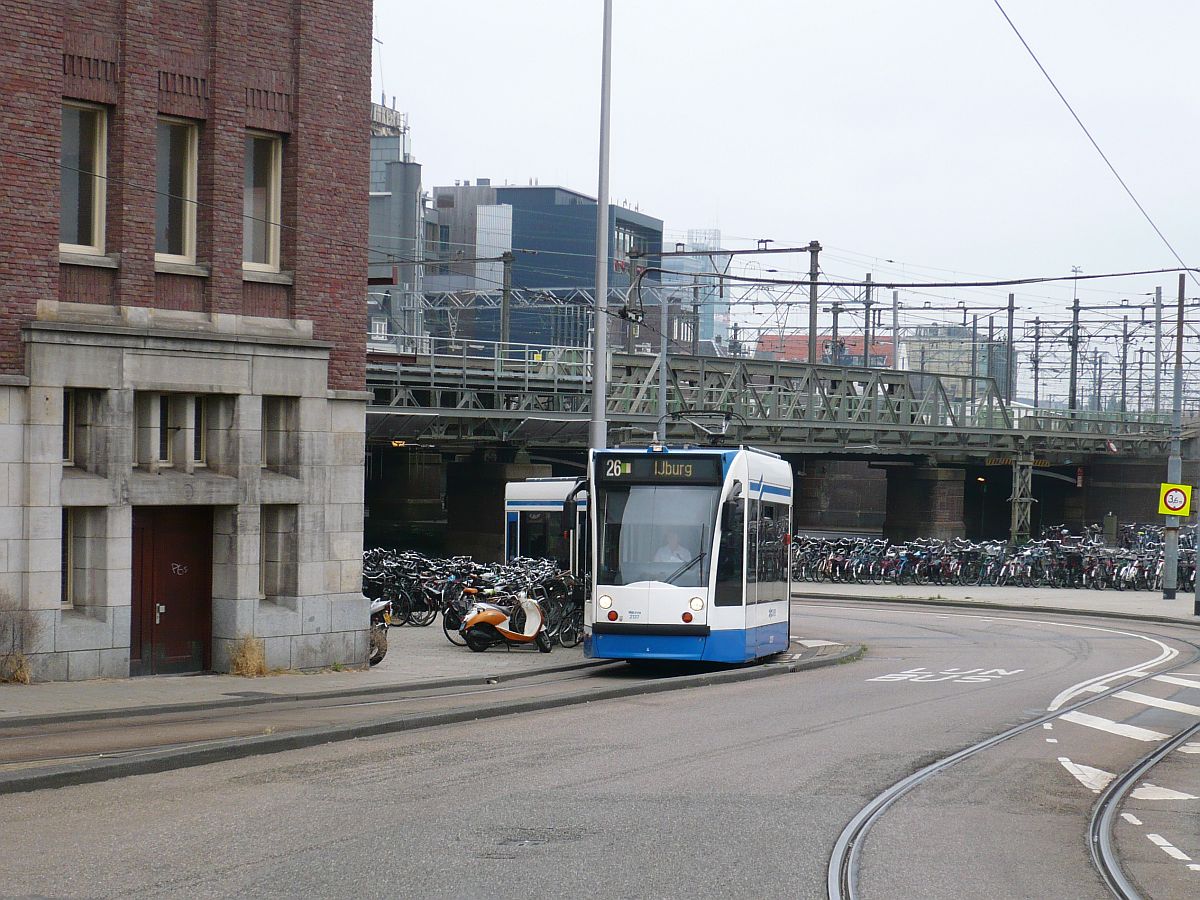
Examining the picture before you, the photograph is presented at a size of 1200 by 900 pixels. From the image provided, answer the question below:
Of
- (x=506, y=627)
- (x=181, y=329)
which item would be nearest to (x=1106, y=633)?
(x=506, y=627)

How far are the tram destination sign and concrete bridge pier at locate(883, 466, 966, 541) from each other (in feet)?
128

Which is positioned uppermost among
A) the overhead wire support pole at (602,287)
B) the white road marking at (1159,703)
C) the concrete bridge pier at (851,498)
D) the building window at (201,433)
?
the overhead wire support pole at (602,287)

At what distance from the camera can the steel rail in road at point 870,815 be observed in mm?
8148

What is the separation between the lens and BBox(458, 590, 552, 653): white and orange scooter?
22.1m

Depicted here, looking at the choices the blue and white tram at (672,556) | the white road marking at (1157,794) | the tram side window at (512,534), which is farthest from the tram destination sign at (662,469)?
the tram side window at (512,534)

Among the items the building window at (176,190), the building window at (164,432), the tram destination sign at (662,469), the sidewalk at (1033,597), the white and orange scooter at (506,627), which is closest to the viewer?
the building window at (164,432)

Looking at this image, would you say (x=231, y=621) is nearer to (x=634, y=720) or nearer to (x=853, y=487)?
(x=634, y=720)

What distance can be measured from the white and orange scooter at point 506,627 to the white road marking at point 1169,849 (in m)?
13.0

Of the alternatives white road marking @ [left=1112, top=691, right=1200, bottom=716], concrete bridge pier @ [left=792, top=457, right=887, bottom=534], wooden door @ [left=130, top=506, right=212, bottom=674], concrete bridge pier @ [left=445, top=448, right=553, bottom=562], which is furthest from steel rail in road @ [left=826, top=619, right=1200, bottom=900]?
concrete bridge pier @ [left=792, top=457, right=887, bottom=534]

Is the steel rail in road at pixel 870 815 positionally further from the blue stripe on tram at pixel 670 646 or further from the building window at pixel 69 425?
the building window at pixel 69 425

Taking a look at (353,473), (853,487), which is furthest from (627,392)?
(853,487)

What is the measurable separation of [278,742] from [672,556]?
7759mm

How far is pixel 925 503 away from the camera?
5828 cm

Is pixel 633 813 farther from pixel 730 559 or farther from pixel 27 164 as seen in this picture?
pixel 27 164
